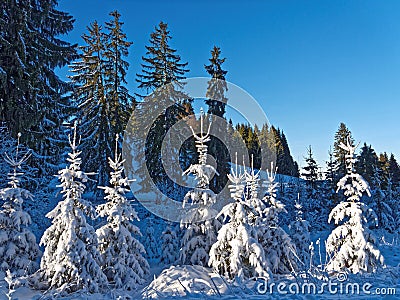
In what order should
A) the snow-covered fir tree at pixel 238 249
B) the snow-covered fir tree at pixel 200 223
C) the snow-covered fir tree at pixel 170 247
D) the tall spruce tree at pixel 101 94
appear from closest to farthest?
the snow-covered fir tree at pixel 238 249
the snow-covered fir tree at pixel 200 223
the snow-covered fir tree at pixel 170 247
the tall spruce tree at pixel 101 94

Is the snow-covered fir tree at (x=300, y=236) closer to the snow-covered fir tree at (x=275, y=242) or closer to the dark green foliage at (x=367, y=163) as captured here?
the snow-covered fir tree at (x=275, y=242)

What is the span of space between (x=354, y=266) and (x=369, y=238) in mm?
1183

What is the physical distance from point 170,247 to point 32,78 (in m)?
10.1

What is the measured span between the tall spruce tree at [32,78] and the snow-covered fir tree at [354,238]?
510 inches

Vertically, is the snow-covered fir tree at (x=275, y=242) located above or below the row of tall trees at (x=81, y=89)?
below

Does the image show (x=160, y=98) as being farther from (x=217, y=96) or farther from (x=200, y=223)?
(x=200, y=223)

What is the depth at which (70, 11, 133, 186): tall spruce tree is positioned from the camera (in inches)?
843

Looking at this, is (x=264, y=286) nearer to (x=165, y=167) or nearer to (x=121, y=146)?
(x=165, y=167)

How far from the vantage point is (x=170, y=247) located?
1480cm

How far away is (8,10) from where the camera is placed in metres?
13.9

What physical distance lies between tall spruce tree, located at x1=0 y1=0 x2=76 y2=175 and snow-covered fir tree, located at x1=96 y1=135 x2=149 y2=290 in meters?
5.90

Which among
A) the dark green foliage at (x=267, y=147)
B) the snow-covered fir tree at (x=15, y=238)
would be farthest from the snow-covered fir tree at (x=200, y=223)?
the dark green foliage at (x=267, y=147)

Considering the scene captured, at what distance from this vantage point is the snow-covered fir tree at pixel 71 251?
8.09m

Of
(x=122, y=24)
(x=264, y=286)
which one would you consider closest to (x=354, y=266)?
(x=264, y=286)
